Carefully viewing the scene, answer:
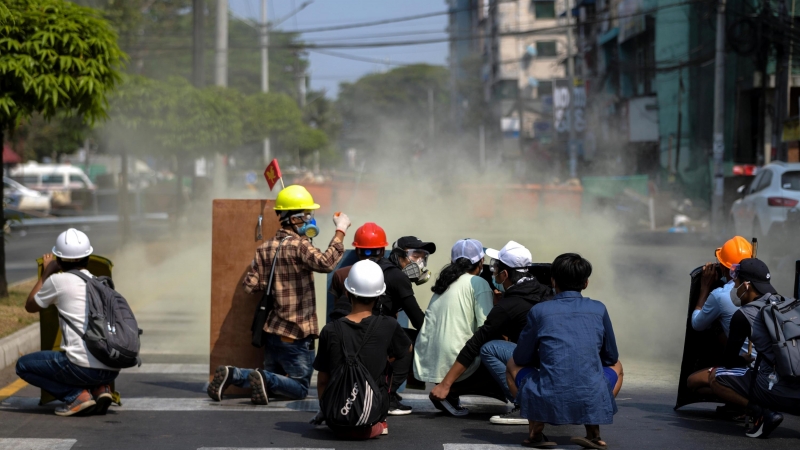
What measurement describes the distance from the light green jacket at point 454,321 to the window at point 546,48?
68546 millimetres

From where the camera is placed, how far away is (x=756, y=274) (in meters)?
5.88

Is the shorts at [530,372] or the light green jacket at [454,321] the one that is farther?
the light green jacket at [454,321]

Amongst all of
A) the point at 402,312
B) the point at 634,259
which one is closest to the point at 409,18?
the point at 634,259

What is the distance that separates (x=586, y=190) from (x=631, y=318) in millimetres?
19213

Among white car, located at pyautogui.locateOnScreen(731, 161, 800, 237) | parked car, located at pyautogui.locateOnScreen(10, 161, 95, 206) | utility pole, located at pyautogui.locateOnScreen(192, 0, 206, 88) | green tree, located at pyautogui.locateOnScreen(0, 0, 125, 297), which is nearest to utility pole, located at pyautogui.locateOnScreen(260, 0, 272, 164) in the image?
parked car, located at pyautogui.locateOnScreen(10, 161, 95, 206)

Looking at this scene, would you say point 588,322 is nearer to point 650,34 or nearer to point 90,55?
point 90,55

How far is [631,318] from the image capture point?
11.5m

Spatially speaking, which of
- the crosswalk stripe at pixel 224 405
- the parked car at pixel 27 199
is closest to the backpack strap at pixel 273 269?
the crosswalk stripe at pixel 224 405

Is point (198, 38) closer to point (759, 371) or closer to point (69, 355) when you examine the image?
point (69, 355)

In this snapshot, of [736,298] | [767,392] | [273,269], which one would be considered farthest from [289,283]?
[767,392]

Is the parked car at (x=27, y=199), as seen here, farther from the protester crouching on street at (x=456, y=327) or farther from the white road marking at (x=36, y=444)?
the protester crouching on street at (x=456, y=327)

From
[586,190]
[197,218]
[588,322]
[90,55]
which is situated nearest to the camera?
[588,322]

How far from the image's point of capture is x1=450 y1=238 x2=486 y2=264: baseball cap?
668 cm

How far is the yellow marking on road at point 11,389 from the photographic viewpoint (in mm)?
7305
